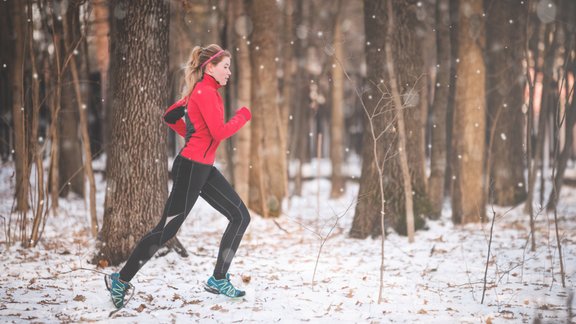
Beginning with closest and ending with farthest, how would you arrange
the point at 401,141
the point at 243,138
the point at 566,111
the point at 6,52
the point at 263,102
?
the point at 566,111 < the point at 401,141 < the point at 243,138 < the point at 263,102 < the point at 6,52

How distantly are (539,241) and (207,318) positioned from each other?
4865 mm

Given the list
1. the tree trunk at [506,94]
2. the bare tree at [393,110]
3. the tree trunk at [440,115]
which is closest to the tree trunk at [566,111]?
the tree trunk at [506,94]

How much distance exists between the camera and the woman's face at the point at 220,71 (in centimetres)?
397

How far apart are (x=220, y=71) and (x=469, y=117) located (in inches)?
211

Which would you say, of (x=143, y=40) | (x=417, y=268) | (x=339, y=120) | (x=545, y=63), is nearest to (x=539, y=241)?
(x=417, y=268)

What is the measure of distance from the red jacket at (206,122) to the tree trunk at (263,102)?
5631 millimetres

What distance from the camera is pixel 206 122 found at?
3.81m

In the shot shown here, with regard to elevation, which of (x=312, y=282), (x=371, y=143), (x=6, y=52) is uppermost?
(x=6, y=52)

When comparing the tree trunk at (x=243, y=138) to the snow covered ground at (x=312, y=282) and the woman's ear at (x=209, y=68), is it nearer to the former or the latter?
the snow covered ground at (x=312, y=282)

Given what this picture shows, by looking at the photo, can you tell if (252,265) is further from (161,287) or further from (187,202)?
(187,202)

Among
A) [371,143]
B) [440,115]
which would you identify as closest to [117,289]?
[371,143]

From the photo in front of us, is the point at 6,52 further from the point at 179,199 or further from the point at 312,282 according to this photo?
the point at 312,282

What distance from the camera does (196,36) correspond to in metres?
15.6

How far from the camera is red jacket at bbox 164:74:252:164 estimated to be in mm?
3805
